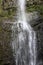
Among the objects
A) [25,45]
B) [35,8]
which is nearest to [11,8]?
[35,8]

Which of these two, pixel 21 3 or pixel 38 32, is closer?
pixel 38 32

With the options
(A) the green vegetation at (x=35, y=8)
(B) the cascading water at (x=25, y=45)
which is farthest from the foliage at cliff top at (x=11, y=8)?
(B) the cascading water at (x=25, y=45)

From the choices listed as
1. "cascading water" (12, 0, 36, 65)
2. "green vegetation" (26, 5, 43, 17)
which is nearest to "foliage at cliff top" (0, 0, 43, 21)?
"green vegetation" (26, 5, 43, 17)

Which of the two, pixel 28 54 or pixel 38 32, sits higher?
pixel 38 32

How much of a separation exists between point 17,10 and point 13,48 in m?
0.83

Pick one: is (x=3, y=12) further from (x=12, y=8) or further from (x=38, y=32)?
(x=38, y=32)

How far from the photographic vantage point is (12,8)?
19.9ft

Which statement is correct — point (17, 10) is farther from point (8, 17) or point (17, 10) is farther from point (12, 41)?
point (12, 41)

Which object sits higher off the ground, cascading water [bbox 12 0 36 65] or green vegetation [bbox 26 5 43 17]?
green vegetation [bbox 26 5 43 17]

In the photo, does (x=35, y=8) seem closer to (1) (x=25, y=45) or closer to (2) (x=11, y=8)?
(2) (x=11, y=8)

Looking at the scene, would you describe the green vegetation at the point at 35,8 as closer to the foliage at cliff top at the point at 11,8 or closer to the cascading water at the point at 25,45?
the foliage at cliff top at the point at 11,8

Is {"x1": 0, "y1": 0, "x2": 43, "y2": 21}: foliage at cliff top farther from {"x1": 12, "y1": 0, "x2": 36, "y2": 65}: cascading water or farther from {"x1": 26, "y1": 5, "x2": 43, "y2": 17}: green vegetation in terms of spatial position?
{"x1": 12, "y1": 0, "x2": 36, "y2": 65}: cascading water

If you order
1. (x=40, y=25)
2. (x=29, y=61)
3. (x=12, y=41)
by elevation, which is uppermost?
(x=40, y=25)

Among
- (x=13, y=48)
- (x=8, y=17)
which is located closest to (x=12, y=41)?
(x=13, y=48)
